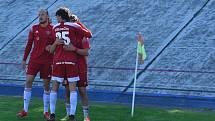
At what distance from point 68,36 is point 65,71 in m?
0.60

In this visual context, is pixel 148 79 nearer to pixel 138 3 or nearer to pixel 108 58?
pixel 108 58

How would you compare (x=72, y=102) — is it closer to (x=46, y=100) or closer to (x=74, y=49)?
(x=74, y=49)

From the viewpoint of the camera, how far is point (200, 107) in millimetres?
10695

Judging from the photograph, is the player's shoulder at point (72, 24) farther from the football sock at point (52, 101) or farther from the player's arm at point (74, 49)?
the football sock at point (52, 101)

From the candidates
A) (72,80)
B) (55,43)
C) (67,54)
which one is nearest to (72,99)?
(72,80)

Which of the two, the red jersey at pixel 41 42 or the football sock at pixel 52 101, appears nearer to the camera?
the football sock at pixel 52 101

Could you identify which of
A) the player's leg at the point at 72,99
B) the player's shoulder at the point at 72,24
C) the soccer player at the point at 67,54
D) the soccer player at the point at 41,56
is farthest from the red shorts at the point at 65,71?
the soccer player at the point at 41,56

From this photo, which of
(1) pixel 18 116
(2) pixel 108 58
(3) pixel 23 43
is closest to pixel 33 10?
(3) pixel 23 43

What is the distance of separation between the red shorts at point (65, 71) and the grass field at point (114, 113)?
97 cm

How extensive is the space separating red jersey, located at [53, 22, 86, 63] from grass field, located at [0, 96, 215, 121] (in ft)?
4.17

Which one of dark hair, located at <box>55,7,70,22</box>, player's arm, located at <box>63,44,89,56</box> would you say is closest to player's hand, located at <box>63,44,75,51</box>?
player's arm, located at <box>63,44,89,56</box>

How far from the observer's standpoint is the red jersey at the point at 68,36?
8648mm

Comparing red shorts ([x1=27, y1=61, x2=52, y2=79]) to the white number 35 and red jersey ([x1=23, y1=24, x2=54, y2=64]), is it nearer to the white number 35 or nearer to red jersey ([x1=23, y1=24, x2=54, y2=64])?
red jersey ([x1=23, y1=24, x2=54, y2=64])

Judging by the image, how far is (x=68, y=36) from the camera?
8672 millimetres
